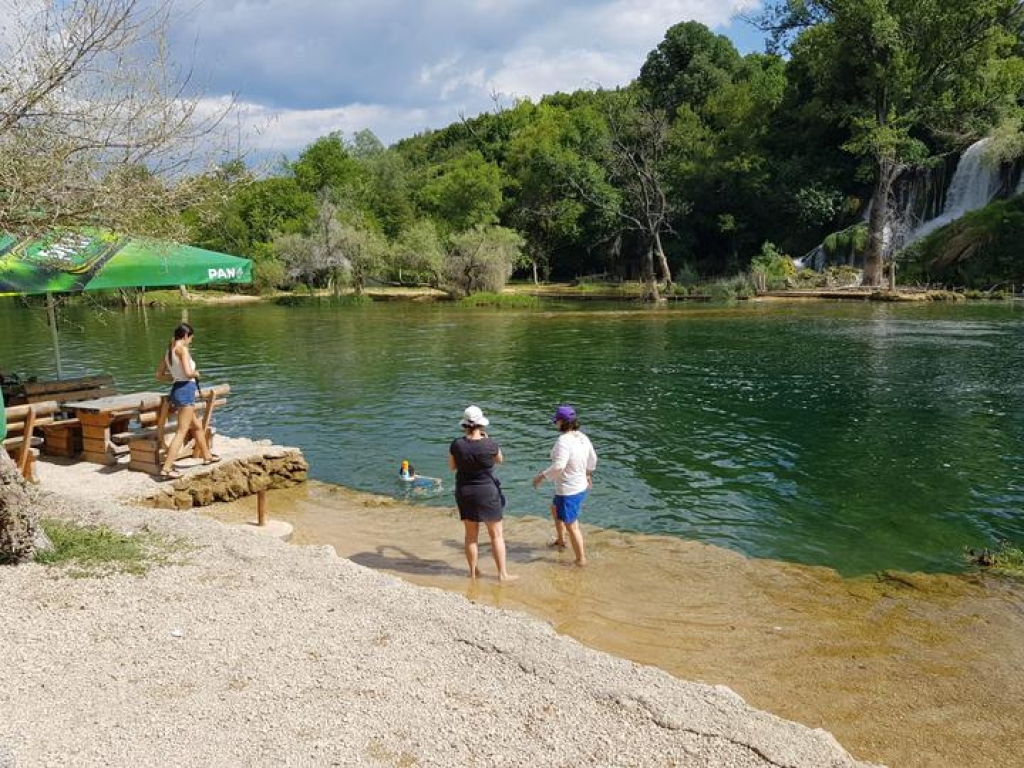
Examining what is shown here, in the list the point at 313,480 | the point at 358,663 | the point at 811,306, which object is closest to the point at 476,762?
the point at 358,663

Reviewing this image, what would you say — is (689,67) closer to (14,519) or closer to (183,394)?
(183,394)

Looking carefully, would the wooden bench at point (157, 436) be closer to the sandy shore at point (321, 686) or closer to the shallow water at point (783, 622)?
the shallow water at point (783, 622)

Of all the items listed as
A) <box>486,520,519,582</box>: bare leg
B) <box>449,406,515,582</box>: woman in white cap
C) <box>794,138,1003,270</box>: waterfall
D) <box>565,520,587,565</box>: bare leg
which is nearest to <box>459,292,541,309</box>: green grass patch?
<box>794,138,1003,270</box>: waterfall

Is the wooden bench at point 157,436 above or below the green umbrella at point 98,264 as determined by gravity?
below

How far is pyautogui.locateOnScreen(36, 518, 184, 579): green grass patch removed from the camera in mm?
7156

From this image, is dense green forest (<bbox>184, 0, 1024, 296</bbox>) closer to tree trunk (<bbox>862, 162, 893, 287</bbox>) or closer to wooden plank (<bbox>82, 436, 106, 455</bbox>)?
tree trunk (<bbox>862, 162, 893, 287</bbox>)

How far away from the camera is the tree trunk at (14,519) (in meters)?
6.88

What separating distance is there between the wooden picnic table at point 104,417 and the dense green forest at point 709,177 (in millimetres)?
42992

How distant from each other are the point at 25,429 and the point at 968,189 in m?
55.3

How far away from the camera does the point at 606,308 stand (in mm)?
47312

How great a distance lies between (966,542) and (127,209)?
35.6ft

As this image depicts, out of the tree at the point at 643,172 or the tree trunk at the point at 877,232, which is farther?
the tree at the point at 643,172

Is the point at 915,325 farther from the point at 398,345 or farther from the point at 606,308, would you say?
the point at 398,345

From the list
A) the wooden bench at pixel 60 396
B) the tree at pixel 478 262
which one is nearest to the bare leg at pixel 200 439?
the wooden bench at pixel 60 396
